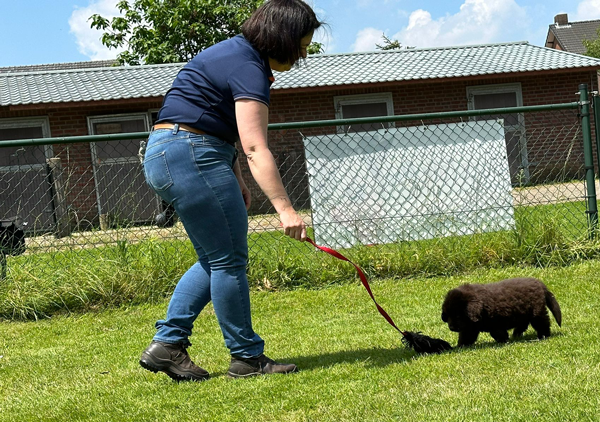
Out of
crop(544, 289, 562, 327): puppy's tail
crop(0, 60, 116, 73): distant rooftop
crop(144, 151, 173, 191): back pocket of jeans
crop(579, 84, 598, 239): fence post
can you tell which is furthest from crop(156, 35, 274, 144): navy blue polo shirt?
crop(0, 60, 116, 73): distant rooftop

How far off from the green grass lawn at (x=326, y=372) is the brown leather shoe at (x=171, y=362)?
0.08 m

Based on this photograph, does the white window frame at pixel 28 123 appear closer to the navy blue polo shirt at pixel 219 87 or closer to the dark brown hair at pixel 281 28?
the navy blue polo shirt at pixel 219 87

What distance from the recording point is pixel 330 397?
9.61 feet

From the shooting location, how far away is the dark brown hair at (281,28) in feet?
10.3

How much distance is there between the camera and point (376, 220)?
642cm

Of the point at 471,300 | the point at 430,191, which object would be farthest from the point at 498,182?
the point at 471,300

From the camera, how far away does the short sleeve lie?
3.00 meters

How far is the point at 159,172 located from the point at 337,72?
13.3 metres

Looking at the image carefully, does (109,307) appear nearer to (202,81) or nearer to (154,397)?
(154,397)

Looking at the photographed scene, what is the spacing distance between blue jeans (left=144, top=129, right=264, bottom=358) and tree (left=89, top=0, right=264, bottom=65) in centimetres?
2037

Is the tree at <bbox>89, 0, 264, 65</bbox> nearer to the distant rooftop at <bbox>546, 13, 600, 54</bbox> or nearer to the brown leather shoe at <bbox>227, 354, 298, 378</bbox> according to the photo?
the brown leather shoe at <bbox>227, 354, 298, 378</bbox>

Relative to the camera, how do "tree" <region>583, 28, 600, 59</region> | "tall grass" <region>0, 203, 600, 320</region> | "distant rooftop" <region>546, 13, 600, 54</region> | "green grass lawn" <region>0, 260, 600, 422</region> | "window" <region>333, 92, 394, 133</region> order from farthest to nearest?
"distant rooftop" <region>546, 13, 600, 54</region> → "tree" <region>583, 28, 600, 59</region> → "window" <region>333, 92, 394, 133</region> → "tall grass" <region>0, 203, 600, 320</region> → "green grass lawn" <region>0, 260, 600, 422</region>

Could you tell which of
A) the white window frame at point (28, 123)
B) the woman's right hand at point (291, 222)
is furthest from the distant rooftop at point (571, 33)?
the woman's right hand at point (291, 222)

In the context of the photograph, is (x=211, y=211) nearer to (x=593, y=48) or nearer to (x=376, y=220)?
(x=376, y=220)
